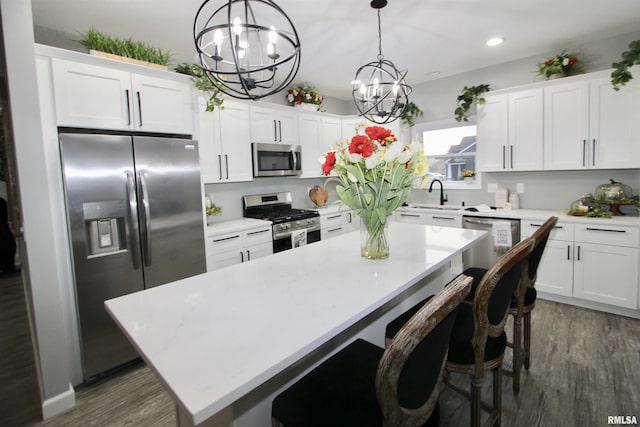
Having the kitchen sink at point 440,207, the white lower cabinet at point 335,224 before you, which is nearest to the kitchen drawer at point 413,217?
the kitchen sink at point 440,207

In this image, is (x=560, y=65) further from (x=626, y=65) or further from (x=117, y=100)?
(x=117, y=100)

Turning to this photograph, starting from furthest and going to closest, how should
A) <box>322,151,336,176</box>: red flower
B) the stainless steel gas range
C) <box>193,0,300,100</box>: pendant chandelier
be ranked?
1. the stainless steel gas range
2. <box>322,151,336,176</box>: red flower
3. <box>193,0,300,100</box>: pendant chandelier

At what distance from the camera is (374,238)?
5.82 feet

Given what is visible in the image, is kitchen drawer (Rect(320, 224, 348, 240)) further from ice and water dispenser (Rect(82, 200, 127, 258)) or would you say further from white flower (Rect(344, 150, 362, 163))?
white flower (Rect(344, 150, 362, 163))

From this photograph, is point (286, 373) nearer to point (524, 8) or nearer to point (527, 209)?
point (524, 8)

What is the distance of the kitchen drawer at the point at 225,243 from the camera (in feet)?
10.3

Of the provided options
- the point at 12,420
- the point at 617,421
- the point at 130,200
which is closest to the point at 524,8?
the point at 617,421

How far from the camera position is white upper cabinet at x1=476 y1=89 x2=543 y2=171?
12.0ft

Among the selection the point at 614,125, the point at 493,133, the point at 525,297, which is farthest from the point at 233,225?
the point at 614,125

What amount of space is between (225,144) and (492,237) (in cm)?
321

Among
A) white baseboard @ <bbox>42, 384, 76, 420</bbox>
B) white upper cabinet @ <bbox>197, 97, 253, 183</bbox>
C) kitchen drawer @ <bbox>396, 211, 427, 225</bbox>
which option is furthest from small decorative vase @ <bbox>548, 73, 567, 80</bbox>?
white baseboard @ <bbox>42, 384, 76, 420</bbox>

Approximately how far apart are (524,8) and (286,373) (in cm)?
332

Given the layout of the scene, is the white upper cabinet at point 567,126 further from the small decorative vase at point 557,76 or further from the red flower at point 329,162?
the red flower at point 329,162

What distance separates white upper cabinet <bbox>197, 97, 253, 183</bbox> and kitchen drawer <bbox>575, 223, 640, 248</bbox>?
352 cm
